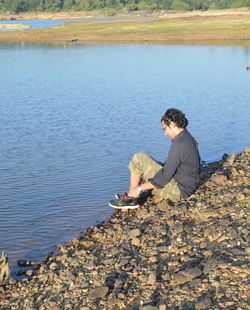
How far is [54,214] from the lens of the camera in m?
11.2

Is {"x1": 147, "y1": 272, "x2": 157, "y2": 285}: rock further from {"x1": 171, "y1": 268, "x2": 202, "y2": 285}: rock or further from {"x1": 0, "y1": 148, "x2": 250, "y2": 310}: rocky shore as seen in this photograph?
{"x1": 171, "y1": 268, "x2": 202, "y2": 285}: rock

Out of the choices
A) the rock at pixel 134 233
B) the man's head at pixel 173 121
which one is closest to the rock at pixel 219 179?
the man's head at pixel 173 121

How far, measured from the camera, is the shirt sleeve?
9.30m

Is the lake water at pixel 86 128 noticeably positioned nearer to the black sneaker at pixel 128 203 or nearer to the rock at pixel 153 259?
the black sneaker at pixel 128 203

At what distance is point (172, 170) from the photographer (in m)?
9.34

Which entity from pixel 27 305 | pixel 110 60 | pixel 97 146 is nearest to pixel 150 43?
pixel 110 60

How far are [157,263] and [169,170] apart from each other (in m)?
2.36

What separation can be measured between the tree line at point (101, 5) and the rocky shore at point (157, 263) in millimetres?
146208

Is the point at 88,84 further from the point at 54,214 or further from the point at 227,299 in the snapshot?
the point at 227,299

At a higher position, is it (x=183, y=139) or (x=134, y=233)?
(x=183, y=139)

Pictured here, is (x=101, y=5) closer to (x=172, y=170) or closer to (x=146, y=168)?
(x=146, y=168)

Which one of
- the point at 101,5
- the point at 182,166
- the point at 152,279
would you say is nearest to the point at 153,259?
the point at 152,279

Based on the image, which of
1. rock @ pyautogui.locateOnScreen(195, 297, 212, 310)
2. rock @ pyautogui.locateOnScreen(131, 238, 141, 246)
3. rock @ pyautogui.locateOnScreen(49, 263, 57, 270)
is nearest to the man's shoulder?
rock @ pyautogui.locateOnScreen(131, 238, 141, 246)

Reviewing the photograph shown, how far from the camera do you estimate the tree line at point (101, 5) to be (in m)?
156
